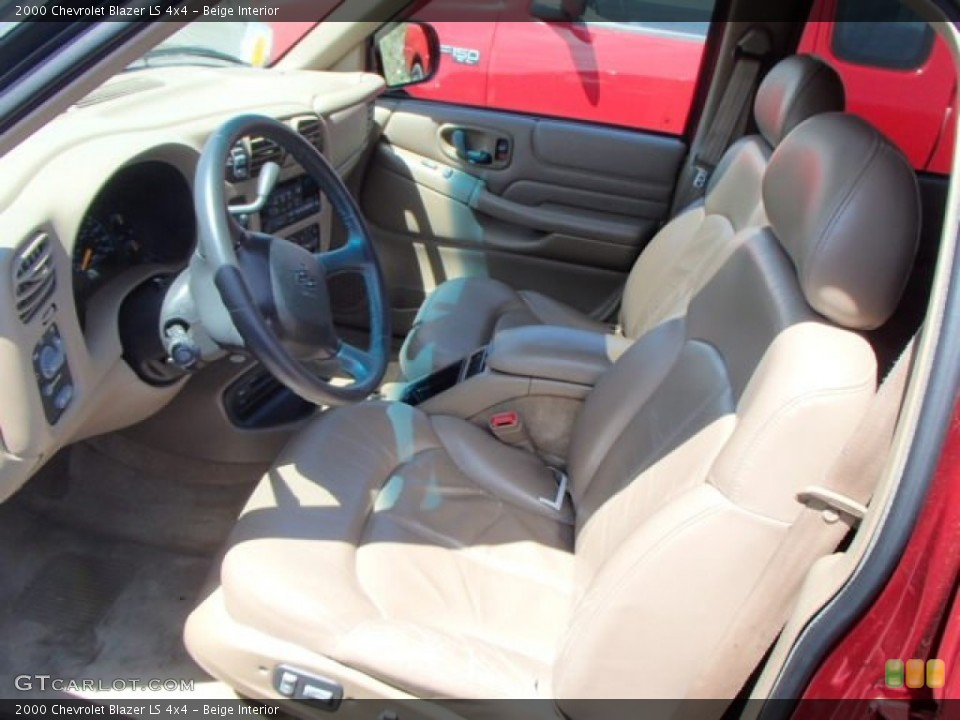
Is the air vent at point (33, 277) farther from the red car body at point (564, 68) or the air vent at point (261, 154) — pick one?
the red car body at point (564, 68)

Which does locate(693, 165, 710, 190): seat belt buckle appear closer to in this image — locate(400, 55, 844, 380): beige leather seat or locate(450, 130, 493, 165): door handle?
locate(400, 55, 844, 380): beige leather seat

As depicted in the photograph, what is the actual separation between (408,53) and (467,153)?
0.35 metres

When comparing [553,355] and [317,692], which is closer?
[317,692]

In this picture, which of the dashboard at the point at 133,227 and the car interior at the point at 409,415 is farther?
the dashboard at the point at 133,227

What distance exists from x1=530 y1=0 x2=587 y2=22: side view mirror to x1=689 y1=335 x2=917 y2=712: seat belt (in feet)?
7.03

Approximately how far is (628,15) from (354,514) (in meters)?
2.21

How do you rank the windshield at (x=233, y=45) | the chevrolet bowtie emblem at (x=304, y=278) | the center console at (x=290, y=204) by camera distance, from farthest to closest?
the windshield at (x=233, y=45) < the center console at (x=290, y=204) < the chevrolet bowtie emblem at (x=304, y=278)

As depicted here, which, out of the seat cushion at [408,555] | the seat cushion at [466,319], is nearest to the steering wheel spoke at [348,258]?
the seat cushion at [408,555]

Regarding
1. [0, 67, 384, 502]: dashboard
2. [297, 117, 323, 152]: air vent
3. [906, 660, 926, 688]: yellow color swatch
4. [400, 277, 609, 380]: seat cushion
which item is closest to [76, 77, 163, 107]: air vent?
→ [0, 67, 384, 502]: dashboard

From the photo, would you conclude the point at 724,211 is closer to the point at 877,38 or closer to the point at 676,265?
the point at 676,265

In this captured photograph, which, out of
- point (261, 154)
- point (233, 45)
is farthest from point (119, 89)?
point (233, 45)

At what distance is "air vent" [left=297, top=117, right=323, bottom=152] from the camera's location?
79.0 inches

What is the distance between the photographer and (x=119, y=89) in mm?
1737

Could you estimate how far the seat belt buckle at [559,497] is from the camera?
63.8 inches
